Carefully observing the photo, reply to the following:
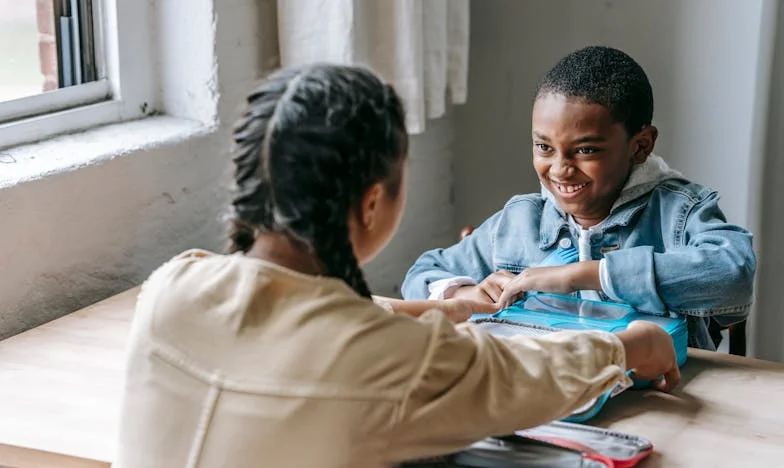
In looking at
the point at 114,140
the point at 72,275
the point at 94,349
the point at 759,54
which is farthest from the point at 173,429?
the point at 759,54

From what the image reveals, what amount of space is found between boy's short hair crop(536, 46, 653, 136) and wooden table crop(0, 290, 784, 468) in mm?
426

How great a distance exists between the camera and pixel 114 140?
2158mm

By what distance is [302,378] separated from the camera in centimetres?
106

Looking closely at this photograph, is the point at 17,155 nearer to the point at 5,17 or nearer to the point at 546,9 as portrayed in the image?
the point at 5,17

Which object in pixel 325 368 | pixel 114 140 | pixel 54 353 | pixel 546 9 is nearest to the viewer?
pixel 325 368

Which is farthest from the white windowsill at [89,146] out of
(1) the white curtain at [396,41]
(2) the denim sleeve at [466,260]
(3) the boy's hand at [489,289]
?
(3) the boy's hand at [489,289]

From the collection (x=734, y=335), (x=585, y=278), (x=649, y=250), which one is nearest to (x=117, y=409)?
(x=585, y=278)

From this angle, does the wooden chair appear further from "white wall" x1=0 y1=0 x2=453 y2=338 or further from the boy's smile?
"white wall" x1=0 y1=0 x2=453 y2=338

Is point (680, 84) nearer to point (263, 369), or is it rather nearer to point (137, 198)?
point (137, 198)

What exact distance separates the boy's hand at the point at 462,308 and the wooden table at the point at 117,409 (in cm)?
30

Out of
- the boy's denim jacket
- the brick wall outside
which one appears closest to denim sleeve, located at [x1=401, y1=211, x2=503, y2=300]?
the boy's denim jacket

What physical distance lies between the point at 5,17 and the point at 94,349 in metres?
0.71

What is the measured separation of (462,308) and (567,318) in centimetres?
16

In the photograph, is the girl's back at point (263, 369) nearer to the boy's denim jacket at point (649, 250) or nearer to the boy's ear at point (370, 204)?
the boy's ear at point (370, 204)
